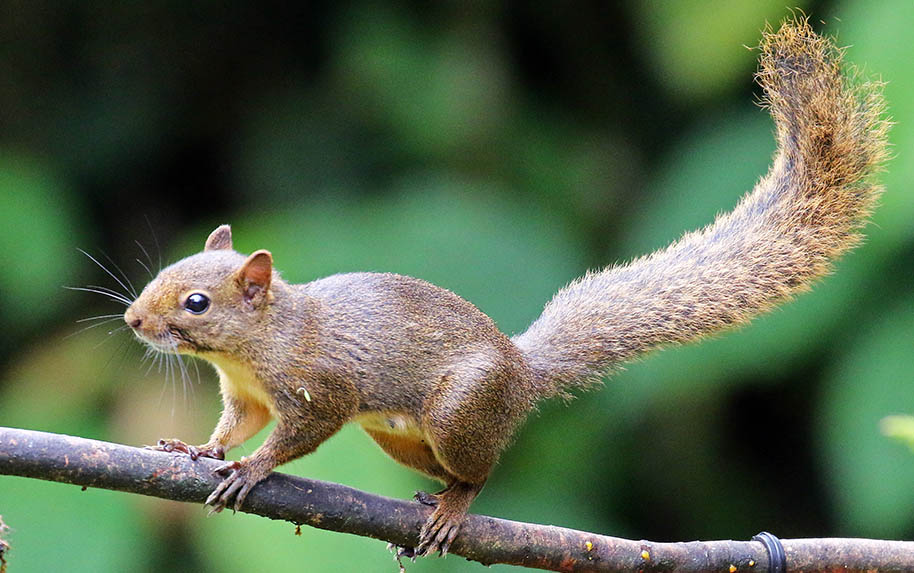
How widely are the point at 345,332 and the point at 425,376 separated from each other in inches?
5.6

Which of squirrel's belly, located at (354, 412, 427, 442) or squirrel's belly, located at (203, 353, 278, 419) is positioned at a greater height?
squirrel's belly, located at (354, 412, 427, 442)

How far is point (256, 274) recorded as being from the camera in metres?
1.69

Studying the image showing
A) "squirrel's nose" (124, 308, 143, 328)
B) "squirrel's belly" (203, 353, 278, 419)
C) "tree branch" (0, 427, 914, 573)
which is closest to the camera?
"tree branch" (0, 427, 914, 573)

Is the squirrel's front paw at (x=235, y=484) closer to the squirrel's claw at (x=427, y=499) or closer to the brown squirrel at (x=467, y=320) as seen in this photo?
the brown squirrel at (x=467, y=320)

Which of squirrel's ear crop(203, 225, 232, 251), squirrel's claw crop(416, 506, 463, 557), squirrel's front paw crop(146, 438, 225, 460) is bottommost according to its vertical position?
squirrel's front paw crop(146, 438, 225, 460)

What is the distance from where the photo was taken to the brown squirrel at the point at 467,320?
1680 mm

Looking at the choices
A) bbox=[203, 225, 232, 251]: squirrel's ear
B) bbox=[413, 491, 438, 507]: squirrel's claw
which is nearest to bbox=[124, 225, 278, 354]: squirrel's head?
bbox=[203, 225, 232, 251]: squirrel's ear

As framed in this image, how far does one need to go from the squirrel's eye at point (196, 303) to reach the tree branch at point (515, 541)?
22cm

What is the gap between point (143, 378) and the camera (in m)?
2.85

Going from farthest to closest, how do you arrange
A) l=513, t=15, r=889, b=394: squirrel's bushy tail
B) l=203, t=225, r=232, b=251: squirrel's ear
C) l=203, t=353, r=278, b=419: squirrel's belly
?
l=513, t=15, r=889, b=394: squirrel's bushy tail, l=203, t=225, r=232, b=251: squirrel's ear, l=203, t=353, r=278, b=419: squirrel's belly

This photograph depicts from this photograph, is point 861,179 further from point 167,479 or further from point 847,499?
point 167,479

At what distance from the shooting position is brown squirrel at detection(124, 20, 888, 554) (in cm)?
168

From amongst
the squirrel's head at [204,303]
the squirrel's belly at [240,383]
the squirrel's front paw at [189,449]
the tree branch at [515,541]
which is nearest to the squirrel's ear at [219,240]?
the squirrel's head at [204,303]

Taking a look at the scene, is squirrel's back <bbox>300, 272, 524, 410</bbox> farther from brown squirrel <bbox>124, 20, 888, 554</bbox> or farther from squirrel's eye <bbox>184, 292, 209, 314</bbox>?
squirrel's eye <bbox>184, 292, 209, 314</bbox>
